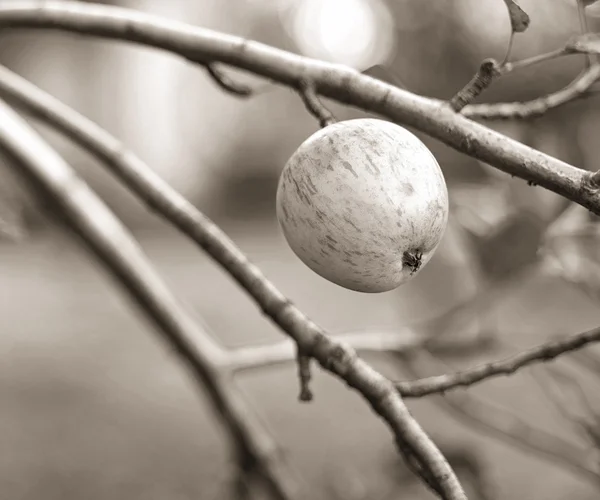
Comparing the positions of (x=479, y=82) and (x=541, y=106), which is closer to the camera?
(x=479, y=82)

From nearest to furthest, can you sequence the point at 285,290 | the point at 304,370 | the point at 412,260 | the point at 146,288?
1. the point at 412,260
2. the point at 304,370
3. the point at 146,288
4. the point at 285,290

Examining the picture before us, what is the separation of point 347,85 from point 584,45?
197 millimetres

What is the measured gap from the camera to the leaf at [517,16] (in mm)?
580

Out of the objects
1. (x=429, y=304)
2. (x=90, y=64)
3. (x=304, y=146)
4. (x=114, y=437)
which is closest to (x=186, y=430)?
(x=114, y=437)

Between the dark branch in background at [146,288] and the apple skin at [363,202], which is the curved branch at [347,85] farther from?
the dark branch in background at [146,288]

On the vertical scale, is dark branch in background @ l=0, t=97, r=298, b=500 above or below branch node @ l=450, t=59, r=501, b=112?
below

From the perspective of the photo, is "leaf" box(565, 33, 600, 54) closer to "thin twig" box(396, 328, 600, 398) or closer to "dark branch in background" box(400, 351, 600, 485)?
"thin twig" box(396, 328, 600, 398)

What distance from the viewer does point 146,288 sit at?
123 centimetres

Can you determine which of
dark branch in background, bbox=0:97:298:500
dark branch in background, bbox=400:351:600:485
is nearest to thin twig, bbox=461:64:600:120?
dark branch in background, bbox=400:351:600:485

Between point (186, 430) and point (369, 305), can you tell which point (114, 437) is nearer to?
point (186, 430)

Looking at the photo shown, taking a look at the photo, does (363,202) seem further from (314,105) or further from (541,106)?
(541,106)

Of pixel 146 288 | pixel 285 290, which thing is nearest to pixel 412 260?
pixel 146 288

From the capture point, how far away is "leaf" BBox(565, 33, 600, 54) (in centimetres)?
57

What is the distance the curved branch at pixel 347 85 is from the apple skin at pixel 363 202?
1.1 inches
